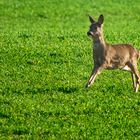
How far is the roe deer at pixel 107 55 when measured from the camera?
1504 centimetres

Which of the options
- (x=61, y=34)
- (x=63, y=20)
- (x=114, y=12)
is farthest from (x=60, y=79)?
(x=114, y=12)

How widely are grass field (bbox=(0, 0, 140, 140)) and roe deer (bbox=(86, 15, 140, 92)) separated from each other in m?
0.42

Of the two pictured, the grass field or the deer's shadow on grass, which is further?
the deer's shadow on grass

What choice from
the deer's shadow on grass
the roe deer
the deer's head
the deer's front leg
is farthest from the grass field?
the deer's head

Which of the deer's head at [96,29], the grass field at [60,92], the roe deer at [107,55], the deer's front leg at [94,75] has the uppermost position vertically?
the deer's head at [96,29]

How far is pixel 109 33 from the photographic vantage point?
2392 cm

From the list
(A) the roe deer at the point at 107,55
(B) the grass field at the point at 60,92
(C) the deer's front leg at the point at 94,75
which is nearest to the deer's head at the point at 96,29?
(A) the roe deer at the point at 107,55

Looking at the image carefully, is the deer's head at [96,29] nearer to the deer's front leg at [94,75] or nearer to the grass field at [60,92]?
the deer's front leg at [94,75]

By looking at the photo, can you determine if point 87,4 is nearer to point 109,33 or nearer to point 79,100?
point 109,33

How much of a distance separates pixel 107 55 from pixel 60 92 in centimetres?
149

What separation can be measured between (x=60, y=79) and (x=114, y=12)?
1628cm

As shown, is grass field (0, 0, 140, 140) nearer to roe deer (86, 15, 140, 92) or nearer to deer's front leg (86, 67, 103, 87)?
deer's front leg (86, 67, 103, 87)

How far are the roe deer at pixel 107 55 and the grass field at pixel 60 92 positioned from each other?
416 millimetres

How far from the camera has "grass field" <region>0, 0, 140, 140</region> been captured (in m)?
12.2
